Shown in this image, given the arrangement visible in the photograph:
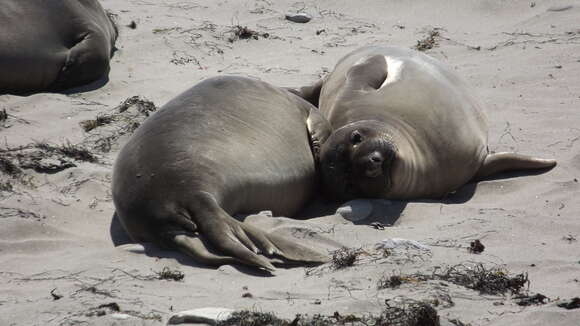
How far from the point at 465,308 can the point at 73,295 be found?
Result: 150cm

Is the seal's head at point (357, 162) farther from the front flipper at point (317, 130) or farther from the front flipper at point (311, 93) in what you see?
the front flipper at point (311, 93)

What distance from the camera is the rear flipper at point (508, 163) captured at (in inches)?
246

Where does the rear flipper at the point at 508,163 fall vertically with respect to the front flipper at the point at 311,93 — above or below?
above

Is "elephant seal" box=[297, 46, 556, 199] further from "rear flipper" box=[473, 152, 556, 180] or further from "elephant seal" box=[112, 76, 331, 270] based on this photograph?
"elephant seal" box=[112, 76, 331, 270]

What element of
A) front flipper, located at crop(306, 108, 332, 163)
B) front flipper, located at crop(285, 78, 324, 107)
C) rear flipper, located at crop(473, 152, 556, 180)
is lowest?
front flipper, located at crop(285, 78, 324, 107)

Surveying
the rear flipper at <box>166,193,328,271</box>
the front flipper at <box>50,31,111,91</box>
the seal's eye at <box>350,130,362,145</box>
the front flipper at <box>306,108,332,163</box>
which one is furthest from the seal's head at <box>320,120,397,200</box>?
the front flipper at <box>50,31,111,91</box>

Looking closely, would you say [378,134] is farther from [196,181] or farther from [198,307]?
[198,307]

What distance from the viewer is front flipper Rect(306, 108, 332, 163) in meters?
6.00

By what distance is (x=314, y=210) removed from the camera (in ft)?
19.3

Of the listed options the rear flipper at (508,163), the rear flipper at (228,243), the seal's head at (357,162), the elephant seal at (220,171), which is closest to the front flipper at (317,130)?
the elephant seal at (220,171)

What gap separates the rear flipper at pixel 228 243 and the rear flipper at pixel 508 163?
6.65 feet

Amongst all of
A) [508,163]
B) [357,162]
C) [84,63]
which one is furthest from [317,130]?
[84,63]

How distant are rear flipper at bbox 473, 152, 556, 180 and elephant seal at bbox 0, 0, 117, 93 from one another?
11.9 ft

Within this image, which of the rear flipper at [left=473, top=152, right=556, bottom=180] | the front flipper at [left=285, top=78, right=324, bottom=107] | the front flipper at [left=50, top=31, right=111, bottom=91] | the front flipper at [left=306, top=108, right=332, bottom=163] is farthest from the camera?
the front flipper at [left=50, top=31, right=111, bottom=91]
